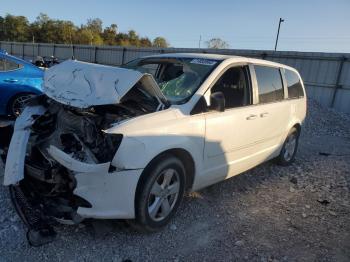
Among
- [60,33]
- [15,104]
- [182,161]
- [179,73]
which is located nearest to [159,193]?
[182,161]

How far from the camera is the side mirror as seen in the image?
3.96 metres

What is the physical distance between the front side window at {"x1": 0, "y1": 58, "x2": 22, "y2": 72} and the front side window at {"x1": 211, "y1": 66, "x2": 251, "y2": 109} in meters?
5.09

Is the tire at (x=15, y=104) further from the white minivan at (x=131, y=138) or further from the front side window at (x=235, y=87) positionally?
the front side window at (x=235, y=87)

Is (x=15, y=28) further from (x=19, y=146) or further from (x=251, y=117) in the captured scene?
(x=19, y=146)

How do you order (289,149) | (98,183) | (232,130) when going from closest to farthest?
(98,183), (232,130), (289,149)

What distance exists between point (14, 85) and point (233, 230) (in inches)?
221

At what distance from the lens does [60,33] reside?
225ft

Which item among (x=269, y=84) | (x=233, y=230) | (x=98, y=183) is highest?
(x=269, y=84)

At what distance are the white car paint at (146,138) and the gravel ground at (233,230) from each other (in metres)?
0.39

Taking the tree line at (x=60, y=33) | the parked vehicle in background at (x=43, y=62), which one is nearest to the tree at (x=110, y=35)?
the tree line at (x=60, y=33)

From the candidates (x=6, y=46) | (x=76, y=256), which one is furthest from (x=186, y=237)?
(x=6, y=46)

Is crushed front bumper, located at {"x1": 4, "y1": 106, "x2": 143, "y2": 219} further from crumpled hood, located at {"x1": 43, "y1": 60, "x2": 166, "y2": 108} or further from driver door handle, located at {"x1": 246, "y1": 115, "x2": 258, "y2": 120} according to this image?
driver door handle, located at {"x1": 246, "y1": 115, "x2": 258, "y2": 120}

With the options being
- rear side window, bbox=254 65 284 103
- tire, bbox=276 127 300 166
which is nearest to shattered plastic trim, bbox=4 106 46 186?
rear side window, bbox=254 65 284 103

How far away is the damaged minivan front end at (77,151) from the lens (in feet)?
10.4
